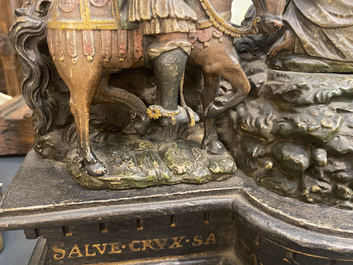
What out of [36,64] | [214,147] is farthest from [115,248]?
[36,64]

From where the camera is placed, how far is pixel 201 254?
1.29 metres

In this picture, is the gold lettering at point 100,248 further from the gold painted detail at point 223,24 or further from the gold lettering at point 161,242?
the gold painted detail at point 223,24

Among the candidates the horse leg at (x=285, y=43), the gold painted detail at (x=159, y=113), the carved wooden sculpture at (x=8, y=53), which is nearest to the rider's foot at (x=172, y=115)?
the gold painted detail at (x=159, y=113)

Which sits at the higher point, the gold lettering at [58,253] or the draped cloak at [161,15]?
the draped cloak at [161,15]

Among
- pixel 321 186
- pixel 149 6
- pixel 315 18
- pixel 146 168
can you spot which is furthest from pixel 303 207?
pixel 149 6

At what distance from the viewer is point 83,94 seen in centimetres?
103

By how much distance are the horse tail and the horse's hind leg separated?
166 millimetres

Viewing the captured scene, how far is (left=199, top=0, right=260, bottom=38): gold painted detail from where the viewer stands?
1.00 meters

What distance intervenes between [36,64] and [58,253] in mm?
675

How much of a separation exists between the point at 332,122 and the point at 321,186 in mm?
211

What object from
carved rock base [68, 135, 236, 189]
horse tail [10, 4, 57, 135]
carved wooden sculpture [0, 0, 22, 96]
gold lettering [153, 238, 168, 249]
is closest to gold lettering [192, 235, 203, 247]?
gold lettering [153, 238, 168, 249]

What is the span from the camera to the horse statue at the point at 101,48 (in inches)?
37.8

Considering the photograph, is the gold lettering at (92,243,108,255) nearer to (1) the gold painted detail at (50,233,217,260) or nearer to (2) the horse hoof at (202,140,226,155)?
(1) the gold painted detail at (50,233,217,260)

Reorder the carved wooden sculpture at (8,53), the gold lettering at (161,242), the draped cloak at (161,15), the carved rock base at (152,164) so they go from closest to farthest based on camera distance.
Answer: the draped cloak at (161,15) → the carved rock base at (152,164) → the gold lettering at (161,242) → the carved wooden sculpture at (8,53)
